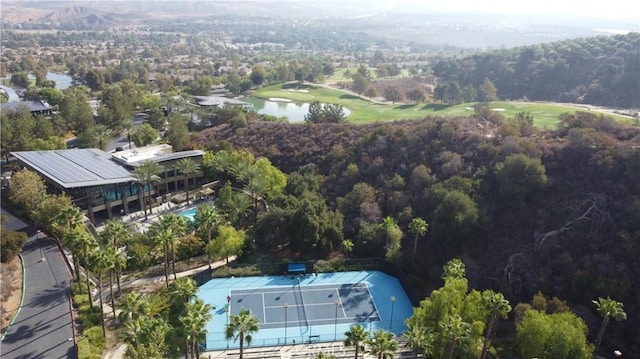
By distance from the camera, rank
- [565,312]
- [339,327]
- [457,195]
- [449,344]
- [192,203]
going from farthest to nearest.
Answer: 1. [192,203]
2. [457,195]
3. [339,327]
4. [565,312]
5. [449,344]

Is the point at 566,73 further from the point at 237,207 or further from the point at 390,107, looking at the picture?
the point at 237,207

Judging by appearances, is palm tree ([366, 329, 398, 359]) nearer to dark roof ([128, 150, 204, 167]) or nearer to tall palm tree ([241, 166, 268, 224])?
tall palm tree ([241, 166, 268, 224])

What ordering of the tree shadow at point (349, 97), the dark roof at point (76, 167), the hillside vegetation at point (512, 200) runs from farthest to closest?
the tree shadow at point (349, 97) < the dark roof at point (76, 167) < the hillside vegetation at point (512, 200)

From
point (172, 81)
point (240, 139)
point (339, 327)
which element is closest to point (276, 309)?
point (339, 327)

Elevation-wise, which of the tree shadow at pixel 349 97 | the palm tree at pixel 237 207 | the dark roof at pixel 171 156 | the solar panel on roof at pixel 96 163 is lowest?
the tree shadow at pixel 349 97

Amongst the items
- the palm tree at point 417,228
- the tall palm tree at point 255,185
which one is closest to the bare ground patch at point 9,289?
the tall palm tree at point 255,185

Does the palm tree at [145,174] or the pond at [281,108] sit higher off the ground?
the palm tree at [145,174]

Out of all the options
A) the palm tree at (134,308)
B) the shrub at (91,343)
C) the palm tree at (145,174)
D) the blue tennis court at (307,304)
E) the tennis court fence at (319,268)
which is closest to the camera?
the palm tree at (134,308)

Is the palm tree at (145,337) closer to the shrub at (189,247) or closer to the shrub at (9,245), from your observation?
the shrub at (189,247)

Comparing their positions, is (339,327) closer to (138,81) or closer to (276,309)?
(276,309)
